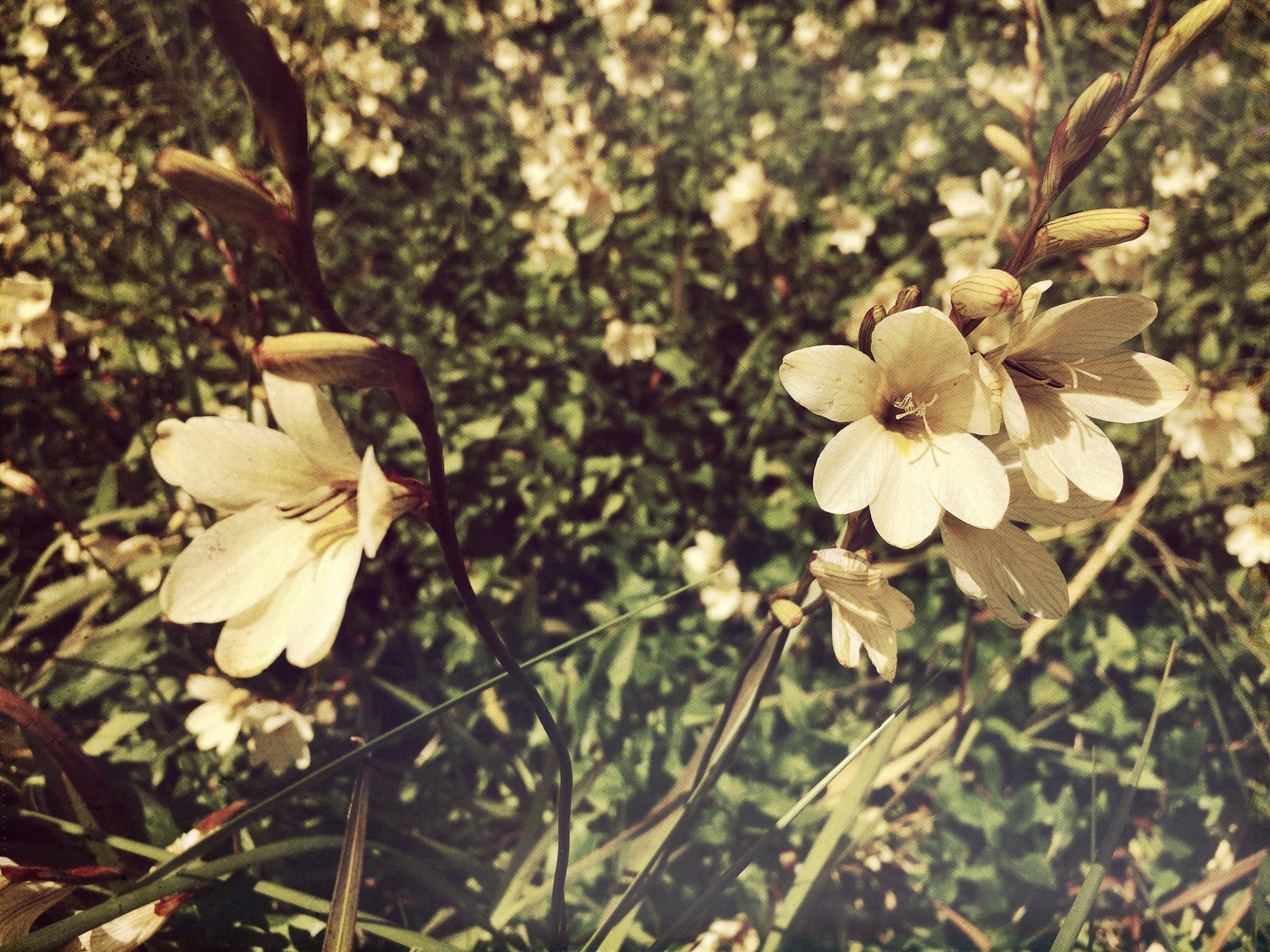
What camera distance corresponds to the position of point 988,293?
63 cm

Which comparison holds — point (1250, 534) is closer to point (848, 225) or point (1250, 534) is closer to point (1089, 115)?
point (848, 225)

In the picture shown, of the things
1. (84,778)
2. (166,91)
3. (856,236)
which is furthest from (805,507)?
(166,91)

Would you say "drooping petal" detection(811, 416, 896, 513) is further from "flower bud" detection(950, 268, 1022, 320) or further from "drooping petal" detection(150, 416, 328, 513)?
"drooping petal" detection(150, 416, 328, 513)

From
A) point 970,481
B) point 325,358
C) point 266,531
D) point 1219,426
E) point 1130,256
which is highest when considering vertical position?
point 325,358

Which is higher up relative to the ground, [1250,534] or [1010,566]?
[1010,566]

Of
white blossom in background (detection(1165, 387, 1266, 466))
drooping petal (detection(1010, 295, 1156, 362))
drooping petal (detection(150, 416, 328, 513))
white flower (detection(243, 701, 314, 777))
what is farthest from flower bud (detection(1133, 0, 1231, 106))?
white flower (detection(243, 701, 314, 777))

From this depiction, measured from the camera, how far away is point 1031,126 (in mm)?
1131

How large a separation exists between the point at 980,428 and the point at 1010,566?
184 mm

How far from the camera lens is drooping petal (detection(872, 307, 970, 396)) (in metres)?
0.65

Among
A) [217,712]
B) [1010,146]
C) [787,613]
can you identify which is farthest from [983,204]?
[217,712]

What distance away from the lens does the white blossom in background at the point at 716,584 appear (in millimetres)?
1610

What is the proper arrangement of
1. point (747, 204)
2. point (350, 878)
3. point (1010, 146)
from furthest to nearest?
point (747, 204) → point (1010, 146) → point (350, 878)

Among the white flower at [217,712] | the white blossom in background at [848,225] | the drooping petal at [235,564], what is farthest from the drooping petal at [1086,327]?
the white blossom in background at [848,225]

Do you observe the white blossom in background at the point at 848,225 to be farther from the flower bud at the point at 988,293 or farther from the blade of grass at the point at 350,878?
the blade of grass at the point at 350,878
